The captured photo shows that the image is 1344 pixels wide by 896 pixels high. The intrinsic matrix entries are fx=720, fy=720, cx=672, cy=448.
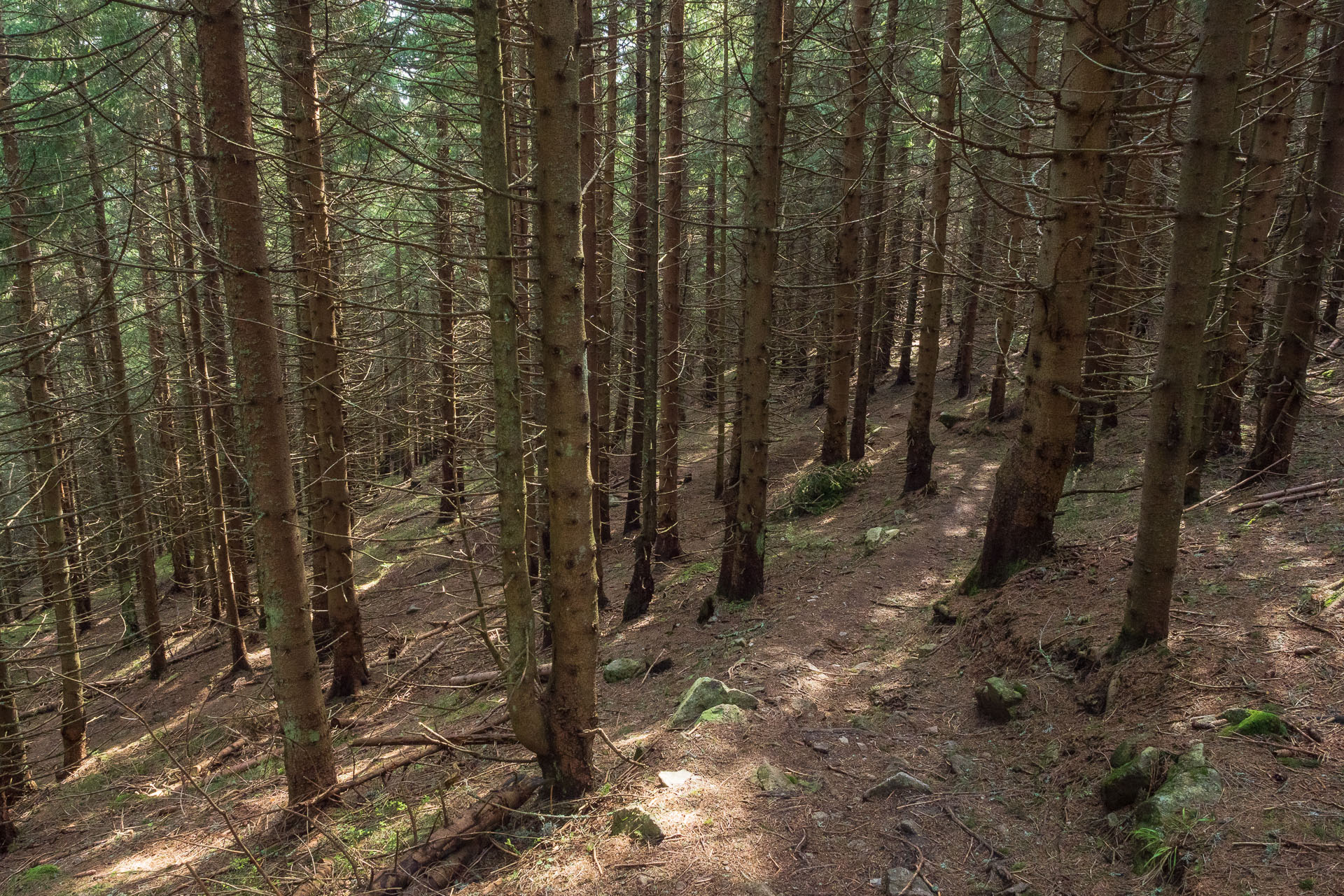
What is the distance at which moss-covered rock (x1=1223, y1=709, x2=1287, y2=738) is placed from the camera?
3.88m

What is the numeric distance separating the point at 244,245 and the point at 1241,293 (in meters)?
10.2

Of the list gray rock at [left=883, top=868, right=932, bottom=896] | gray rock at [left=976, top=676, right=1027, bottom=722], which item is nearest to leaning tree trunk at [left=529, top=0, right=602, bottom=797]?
gray rock at [left=883, top=868, right=932, bottom=896]

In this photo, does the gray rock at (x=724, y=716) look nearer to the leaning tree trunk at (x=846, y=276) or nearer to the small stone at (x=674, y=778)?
the small stone at (x=674, y=778)

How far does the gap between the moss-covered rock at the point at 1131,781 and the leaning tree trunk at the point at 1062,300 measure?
9.72 ft

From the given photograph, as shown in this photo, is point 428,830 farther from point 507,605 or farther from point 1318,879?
point 1318,879

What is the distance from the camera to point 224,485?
46.2 feet

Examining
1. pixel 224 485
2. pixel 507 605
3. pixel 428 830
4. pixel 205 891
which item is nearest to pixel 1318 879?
pixel 507 605

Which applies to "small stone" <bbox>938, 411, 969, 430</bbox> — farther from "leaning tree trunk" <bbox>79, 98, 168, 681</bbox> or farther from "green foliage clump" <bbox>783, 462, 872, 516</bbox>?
"leaning tree trunk" <bbox>79, 98, 168, 681</bbox>

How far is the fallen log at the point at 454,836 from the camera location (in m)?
4.29

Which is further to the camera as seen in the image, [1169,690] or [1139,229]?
[1139,229]

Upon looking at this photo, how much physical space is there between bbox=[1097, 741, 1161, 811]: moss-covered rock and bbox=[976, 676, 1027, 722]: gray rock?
1.14 m

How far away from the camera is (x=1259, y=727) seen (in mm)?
3916

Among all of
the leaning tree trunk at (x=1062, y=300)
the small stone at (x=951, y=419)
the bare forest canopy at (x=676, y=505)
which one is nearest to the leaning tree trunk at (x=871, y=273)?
the bare forest canopy at (x=676, y=505)

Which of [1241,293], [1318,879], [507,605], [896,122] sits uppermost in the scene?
[896,122]
